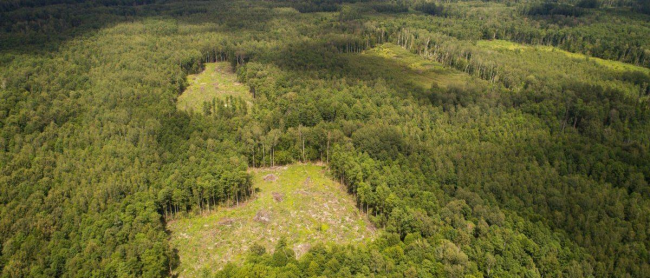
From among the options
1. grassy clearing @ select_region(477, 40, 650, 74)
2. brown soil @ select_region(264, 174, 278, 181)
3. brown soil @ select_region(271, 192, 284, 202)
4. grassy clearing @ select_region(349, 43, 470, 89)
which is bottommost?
brown soil @ select_region(271, 192, 284, 202)

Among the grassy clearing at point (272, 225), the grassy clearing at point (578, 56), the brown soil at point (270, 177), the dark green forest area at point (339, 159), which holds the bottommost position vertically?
the grassy clearing at point (272, 225)

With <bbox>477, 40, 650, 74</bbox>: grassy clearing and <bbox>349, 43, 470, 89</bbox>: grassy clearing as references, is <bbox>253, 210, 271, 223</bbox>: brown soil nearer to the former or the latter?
<bbox>349, 43, 470, 89</bbox>: grassy clearing

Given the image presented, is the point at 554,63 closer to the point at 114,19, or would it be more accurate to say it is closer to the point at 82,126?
the point at 82,126

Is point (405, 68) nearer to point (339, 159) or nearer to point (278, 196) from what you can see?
point (339, 159)

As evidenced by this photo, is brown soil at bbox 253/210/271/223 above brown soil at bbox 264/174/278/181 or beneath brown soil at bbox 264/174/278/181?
beneath

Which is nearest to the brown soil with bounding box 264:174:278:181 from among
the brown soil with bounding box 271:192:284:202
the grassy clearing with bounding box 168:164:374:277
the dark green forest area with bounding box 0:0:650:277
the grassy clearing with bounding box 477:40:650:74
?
the grassy clearing with bounding box 168:164:374:277

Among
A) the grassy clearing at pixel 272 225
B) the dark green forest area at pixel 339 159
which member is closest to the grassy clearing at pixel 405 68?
the dark green forest area at pixel 339 159

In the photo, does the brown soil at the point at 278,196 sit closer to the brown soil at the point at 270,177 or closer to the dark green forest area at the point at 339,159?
the brown soil at the point at 270,177

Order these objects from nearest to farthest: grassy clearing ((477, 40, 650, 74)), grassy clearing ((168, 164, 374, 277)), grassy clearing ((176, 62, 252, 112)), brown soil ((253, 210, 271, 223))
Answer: grassy clearing ((168, 164, 374, 277)), brown soil ((253, 210, 271, 223)), grassy clearing ((176, 62, 252, 112)), grassy clearing ((477, 40, 650, 74))
